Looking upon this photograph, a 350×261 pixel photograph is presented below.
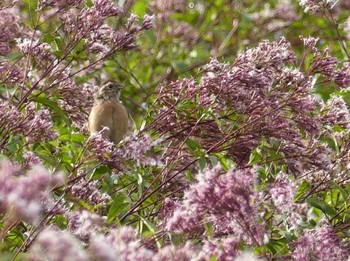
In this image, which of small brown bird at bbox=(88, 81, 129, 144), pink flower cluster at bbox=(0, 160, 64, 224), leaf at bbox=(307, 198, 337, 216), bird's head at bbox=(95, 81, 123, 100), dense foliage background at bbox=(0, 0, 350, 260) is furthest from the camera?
bird's head at bbox=(95, 81, 123, 100)

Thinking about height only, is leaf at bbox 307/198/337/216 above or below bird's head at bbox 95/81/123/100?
below

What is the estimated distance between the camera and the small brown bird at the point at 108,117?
534cm

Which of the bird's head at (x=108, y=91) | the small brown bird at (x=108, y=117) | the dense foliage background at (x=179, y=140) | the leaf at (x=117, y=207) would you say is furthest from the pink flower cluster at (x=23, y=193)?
the bird's head at (x=108, y=91)

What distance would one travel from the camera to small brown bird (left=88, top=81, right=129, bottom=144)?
5344mm

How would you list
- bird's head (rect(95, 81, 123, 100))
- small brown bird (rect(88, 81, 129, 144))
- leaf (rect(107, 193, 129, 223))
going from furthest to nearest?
bird's head (rect(95, 81, 123, 100))
small brown bird (rect(88, 81, 129, 144))
leaf (rect(107, 193, 129, 223))

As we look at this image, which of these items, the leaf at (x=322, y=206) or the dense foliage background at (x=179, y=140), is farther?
the leaf at (x=322, y=206)

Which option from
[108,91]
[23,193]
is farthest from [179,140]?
[23,193]

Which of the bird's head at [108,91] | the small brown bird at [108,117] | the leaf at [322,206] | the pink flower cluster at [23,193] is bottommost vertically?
the leaf at [322,206]

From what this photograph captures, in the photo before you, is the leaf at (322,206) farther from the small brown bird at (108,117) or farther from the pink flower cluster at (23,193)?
the pink flower cluster at (23,193)

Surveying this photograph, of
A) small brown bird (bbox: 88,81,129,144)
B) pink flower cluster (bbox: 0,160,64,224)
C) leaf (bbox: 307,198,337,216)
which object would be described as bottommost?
leaf (bbox: 307,198,337,216)

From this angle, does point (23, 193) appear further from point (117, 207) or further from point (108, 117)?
point (108, 117)

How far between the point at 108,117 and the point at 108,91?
388 millimetres

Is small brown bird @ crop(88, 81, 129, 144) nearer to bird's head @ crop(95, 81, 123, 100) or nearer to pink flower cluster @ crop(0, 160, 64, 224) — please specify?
bird's head @ crop(95, 81, 123, 100)

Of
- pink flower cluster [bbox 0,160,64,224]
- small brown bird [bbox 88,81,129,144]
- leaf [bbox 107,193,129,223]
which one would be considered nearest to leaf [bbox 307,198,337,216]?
leaf [bbox 107,193,129,223]
